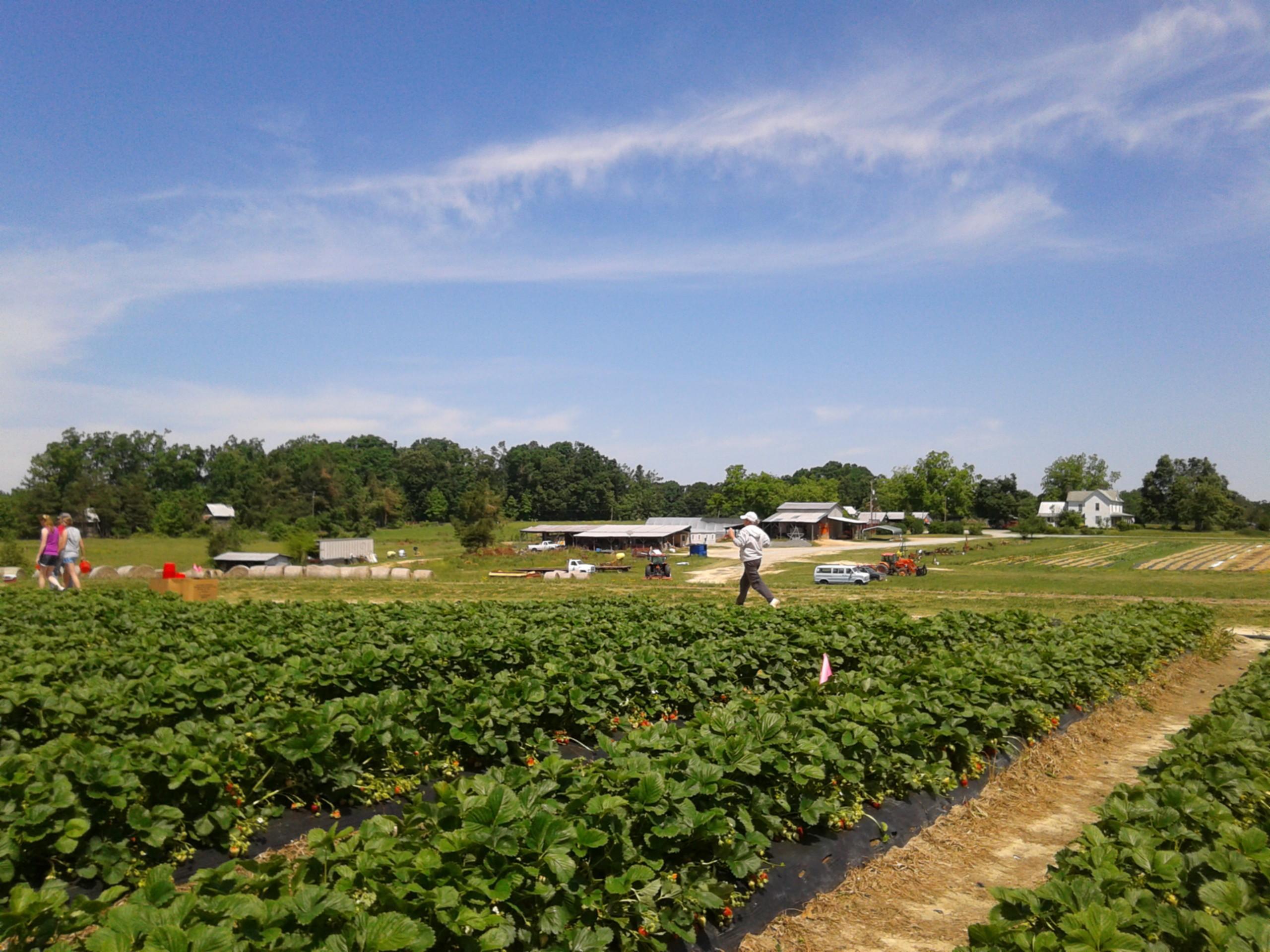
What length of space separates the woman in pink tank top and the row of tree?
5336 cm

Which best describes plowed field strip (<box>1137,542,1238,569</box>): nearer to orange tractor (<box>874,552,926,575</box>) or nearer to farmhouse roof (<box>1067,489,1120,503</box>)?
orange tractor (<box>874,552,926,575</box>)

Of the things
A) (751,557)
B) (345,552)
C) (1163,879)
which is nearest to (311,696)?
(1163,879)

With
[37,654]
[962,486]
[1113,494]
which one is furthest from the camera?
[1113,494]

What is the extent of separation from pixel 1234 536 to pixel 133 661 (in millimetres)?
101953

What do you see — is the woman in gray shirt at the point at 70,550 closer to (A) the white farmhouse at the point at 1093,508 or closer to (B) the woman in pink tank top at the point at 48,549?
(B) the woman in pink tank top at the point at 48,549

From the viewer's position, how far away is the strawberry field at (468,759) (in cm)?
304

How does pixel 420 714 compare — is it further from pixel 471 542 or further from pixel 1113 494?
pixel 1113 494

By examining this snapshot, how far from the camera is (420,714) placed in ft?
18.9

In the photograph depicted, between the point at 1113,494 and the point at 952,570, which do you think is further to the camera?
the point at 1113,494

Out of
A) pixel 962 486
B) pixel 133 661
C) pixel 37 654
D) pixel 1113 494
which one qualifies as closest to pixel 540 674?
pixel 133 661

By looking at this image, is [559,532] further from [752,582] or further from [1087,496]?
[1087,496]

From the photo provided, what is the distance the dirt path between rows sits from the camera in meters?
4.17

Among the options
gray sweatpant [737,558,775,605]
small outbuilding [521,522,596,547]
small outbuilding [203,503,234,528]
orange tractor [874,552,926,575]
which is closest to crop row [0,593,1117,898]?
gray sweatpant [737,558,775,605]

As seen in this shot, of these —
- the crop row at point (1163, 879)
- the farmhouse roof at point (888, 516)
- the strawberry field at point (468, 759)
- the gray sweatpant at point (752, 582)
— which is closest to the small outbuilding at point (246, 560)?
the gray sweatpant at point (752, 582)
